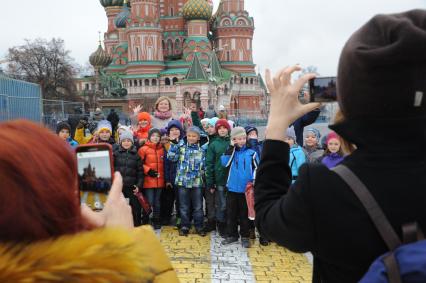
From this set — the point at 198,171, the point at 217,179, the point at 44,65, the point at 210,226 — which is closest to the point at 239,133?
the point at 217,179

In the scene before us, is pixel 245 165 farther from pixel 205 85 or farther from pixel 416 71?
pixel 205 85

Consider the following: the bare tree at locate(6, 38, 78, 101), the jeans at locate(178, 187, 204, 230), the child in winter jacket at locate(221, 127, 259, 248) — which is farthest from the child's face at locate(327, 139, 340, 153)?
the bare tree at locate(6, 38, 78, 101)

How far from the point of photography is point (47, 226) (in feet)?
3.12

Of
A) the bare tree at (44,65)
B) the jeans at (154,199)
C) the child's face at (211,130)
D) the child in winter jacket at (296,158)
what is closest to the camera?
the child in winter jacket at (296,158)

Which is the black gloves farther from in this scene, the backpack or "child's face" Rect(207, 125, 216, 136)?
the backpack

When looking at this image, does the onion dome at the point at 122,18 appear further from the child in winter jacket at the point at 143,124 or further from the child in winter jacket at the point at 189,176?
the child in winter jacket at the point at 189,176

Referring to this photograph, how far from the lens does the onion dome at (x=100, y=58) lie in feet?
182

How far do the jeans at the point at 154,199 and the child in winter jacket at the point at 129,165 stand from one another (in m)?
0.29

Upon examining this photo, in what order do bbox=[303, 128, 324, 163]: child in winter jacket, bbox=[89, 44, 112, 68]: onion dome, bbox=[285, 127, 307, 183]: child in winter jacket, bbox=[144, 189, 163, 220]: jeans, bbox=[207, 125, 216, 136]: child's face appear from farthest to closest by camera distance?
bbox=[89, 44, 112, 68]: onion dome < bbox=[207, 125, 216, 136]: child's face < bbox=[144, 189, 163, 220]: jeans < bbox=[303, 128, 324, 163]: child in winter jacket < bbox=[285, 127, 307, 183]: child in winter jacket

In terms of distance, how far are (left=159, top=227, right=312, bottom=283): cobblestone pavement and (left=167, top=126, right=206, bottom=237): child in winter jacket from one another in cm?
29

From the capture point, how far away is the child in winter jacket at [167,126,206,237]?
613cm

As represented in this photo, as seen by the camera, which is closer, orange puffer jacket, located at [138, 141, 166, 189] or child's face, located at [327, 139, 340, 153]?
child's face, located at [327, 139, 340, 153]

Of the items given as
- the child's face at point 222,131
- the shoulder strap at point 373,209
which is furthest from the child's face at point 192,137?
the shoulder strap at point 373,209

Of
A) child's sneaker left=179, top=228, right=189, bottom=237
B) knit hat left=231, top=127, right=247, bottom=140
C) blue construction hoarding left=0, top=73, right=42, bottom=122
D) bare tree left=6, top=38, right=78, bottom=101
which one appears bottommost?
child's sneaker left=179, top=228, right=189, bottom=237
